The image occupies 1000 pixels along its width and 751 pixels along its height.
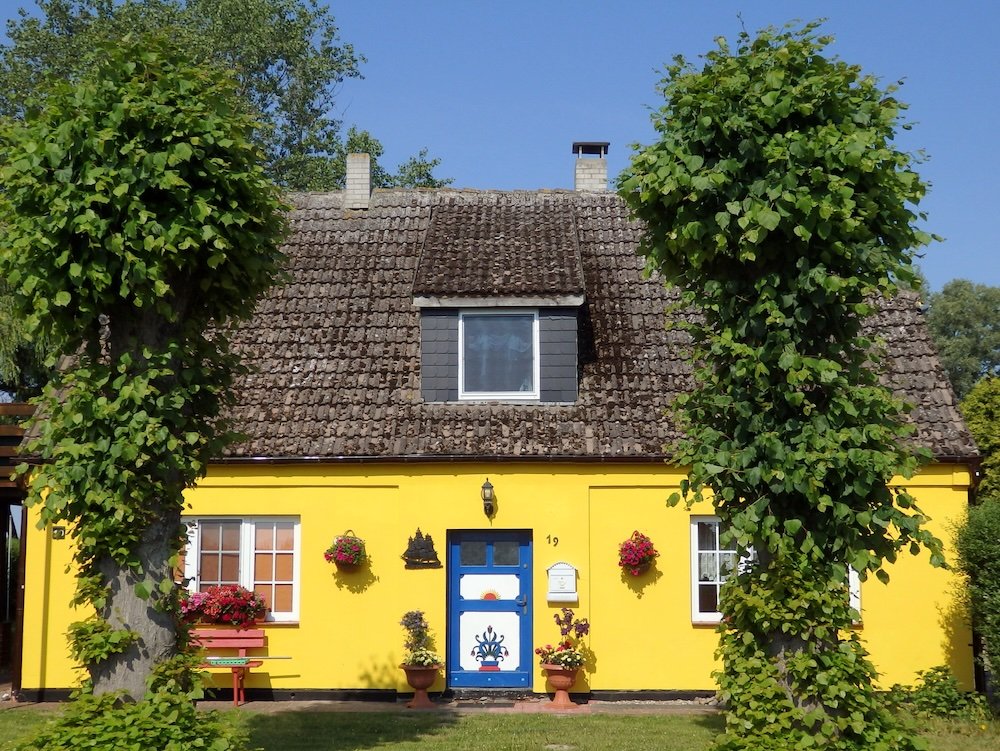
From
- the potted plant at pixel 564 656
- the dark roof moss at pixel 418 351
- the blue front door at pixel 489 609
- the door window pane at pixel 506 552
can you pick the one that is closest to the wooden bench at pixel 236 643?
the dark roof moss at pixel 418 351

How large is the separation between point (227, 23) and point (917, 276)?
89.8ft

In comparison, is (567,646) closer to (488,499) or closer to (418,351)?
(488,499)

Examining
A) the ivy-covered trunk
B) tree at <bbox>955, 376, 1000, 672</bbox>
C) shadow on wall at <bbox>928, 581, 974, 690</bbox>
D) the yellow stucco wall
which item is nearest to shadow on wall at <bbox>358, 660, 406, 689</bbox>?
the yellow stucco wall

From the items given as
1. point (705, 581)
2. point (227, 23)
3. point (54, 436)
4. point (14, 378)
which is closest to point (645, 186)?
point (54, 436)

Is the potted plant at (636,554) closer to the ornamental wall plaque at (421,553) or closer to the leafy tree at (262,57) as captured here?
the ornamental wall plaque at (421,553)

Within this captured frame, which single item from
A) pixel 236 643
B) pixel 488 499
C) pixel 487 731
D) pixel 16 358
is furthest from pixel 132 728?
pixel 16 358

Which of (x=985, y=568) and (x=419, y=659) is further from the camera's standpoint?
(x=419, y=659)

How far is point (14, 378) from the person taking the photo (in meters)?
22.2

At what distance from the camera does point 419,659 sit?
14.5m

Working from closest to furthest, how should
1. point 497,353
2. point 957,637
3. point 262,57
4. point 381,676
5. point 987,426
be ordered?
point 957,637, point 381,676, point 497,353, point 987,426, point 262,57

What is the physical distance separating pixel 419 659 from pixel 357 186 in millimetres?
7985

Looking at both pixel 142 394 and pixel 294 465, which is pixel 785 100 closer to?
pixel 142 394

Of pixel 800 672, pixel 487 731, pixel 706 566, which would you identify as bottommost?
pixel 487 731

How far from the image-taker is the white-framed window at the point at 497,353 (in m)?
15.8
